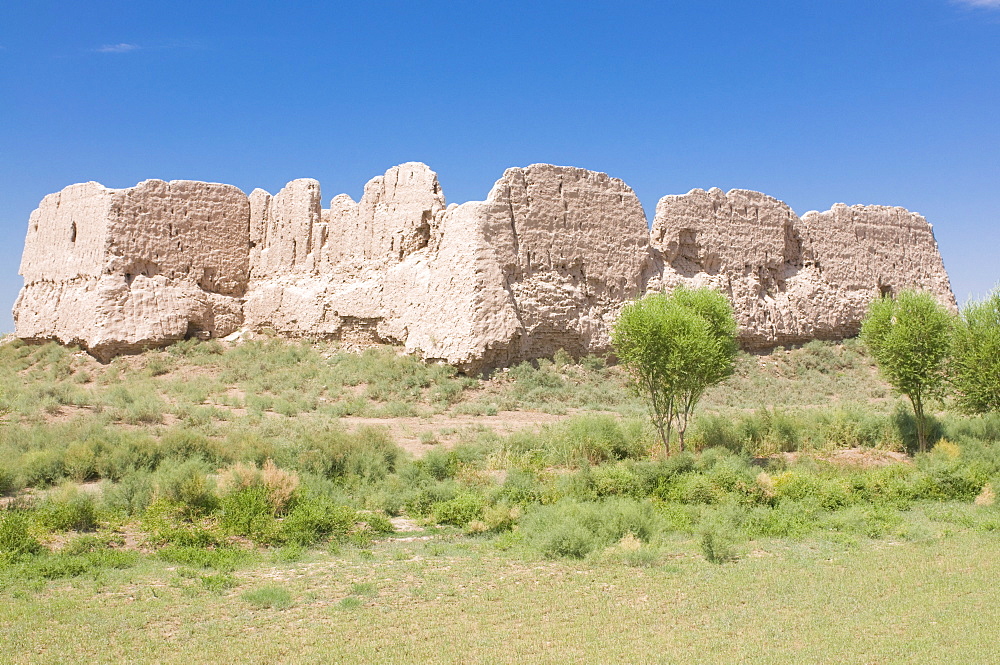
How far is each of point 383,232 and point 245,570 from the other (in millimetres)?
16897

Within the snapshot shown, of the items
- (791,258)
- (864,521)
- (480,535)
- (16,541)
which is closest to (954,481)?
(864,521)

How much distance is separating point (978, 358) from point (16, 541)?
589 inches

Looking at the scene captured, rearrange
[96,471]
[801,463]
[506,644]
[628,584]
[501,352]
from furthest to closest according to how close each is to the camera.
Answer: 1. [501,352]
2. [801,463]
3. [96,471]
4. [628,584]
5. [506,644]

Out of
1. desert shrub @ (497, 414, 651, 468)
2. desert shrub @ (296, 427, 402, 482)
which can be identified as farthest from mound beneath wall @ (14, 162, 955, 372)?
desert shrub @ (296, 427, 402, 482)

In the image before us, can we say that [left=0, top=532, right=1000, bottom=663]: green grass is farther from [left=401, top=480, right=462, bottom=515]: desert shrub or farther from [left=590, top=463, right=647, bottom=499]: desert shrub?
[left=590, top=463, right=647, bottom=499]: desert shrub

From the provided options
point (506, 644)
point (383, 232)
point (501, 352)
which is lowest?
point (506, 644)

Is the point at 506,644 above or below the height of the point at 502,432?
below

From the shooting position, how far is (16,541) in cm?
898

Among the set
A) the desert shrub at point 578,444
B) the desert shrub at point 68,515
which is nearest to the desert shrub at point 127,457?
the desert shrub at point 68,515

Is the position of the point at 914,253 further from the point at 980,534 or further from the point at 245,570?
the point at 245,570

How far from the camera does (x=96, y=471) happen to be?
498 inches

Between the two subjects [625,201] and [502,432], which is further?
[625,201]

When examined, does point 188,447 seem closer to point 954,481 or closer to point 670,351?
point 670,351

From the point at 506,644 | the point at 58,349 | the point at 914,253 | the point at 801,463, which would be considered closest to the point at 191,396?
the point at 58,349
